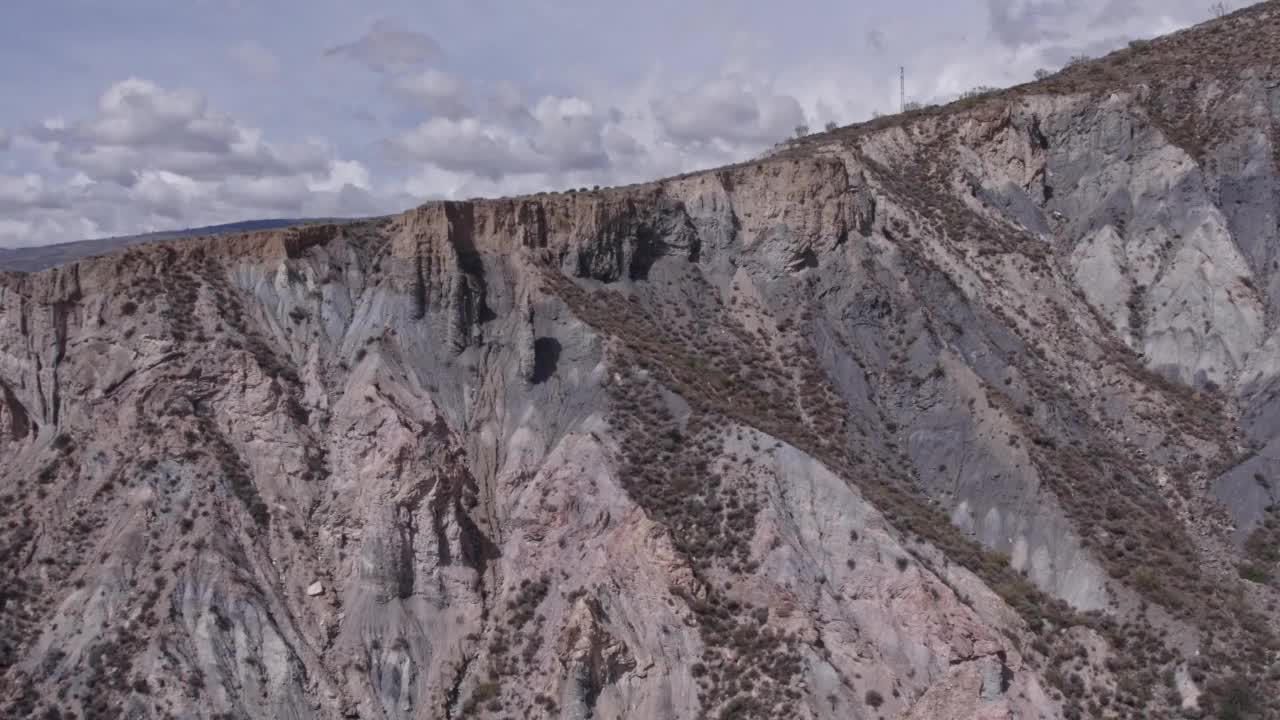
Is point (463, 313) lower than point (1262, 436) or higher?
higher

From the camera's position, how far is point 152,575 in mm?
30406

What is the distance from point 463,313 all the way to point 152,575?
1184cm

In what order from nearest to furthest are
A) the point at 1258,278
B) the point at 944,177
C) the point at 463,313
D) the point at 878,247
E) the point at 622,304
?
1. the point at 463,313
2. the point at 622,304
3. the point at 878,247
4. the point at 1258,278
5. the point at 944,177

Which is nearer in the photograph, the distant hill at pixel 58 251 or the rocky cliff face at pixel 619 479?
Answer: the rocky cliff face at pixel 619 479

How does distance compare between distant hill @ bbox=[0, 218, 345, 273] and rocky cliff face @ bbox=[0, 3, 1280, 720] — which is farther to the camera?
distant hill @ bbox=[0, 218, 345, 273]

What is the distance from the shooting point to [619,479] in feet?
108

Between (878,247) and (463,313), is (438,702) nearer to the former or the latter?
(463,313)

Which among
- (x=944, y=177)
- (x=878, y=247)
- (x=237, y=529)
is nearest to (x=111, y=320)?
(x=237, y=529)

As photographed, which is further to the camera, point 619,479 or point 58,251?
point 58,251

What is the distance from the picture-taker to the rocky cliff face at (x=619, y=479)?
97.9 ft

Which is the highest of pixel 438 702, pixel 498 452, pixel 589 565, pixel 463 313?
pixel 463 313

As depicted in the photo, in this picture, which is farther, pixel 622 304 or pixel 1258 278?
pixel 1258 278

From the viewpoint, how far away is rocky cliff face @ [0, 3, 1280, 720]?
97.9 ft

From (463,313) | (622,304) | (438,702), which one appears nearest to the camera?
(438,702)
